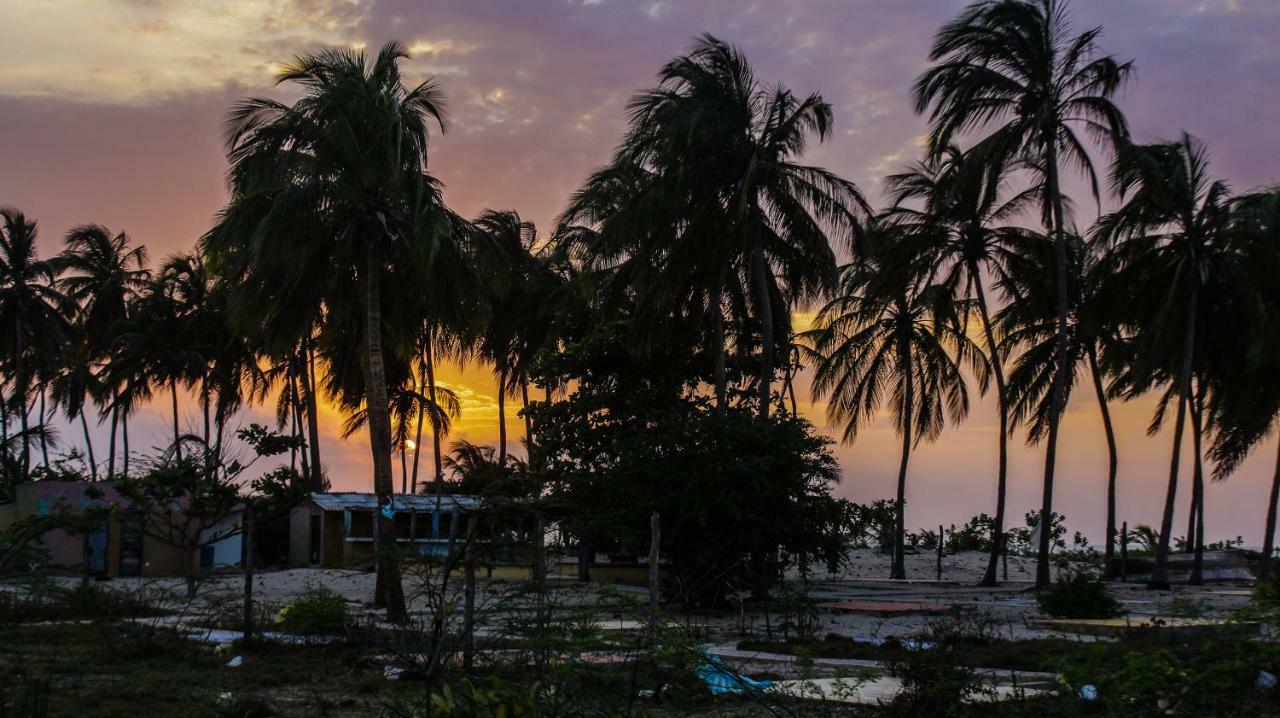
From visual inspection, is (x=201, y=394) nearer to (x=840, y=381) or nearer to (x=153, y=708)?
(x=840, y=381)

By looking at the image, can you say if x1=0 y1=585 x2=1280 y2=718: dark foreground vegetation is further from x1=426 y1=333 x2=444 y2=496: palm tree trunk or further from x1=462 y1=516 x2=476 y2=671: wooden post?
x1=426 y1=333 x2=444 y2=496: palm tree trunk

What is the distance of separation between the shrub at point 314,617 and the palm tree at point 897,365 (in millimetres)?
20300

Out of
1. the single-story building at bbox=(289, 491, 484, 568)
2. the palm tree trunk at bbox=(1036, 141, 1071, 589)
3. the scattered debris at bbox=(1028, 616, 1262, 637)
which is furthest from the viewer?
the single-story building at bbox=(289, 491, 484, 568)

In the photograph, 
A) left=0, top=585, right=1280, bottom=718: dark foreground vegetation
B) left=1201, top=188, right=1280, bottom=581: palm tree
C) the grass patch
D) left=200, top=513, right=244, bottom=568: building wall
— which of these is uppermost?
left=1201, top=188, right=1280, bottom=581: palm tree

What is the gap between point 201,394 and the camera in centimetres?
4556

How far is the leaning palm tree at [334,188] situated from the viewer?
18453 mm

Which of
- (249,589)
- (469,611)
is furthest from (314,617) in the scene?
(469,611)

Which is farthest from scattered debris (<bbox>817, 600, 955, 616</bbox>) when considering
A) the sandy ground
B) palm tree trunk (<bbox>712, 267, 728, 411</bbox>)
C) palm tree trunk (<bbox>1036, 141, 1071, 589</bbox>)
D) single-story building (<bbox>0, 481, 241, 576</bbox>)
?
single-story building (<bbox>0, 481, 241, 576</bbox>)

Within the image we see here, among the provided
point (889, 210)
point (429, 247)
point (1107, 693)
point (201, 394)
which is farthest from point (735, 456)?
point (201, 394)

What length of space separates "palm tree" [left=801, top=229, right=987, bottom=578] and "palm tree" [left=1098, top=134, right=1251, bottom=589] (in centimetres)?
576

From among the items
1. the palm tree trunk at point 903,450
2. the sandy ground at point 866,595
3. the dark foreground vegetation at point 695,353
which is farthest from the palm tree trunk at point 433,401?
the palm tree trunk at point 903,450

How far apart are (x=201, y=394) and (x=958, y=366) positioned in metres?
31.4

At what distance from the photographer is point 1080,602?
17719 millimetres

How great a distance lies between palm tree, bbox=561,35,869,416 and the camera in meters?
25.1
